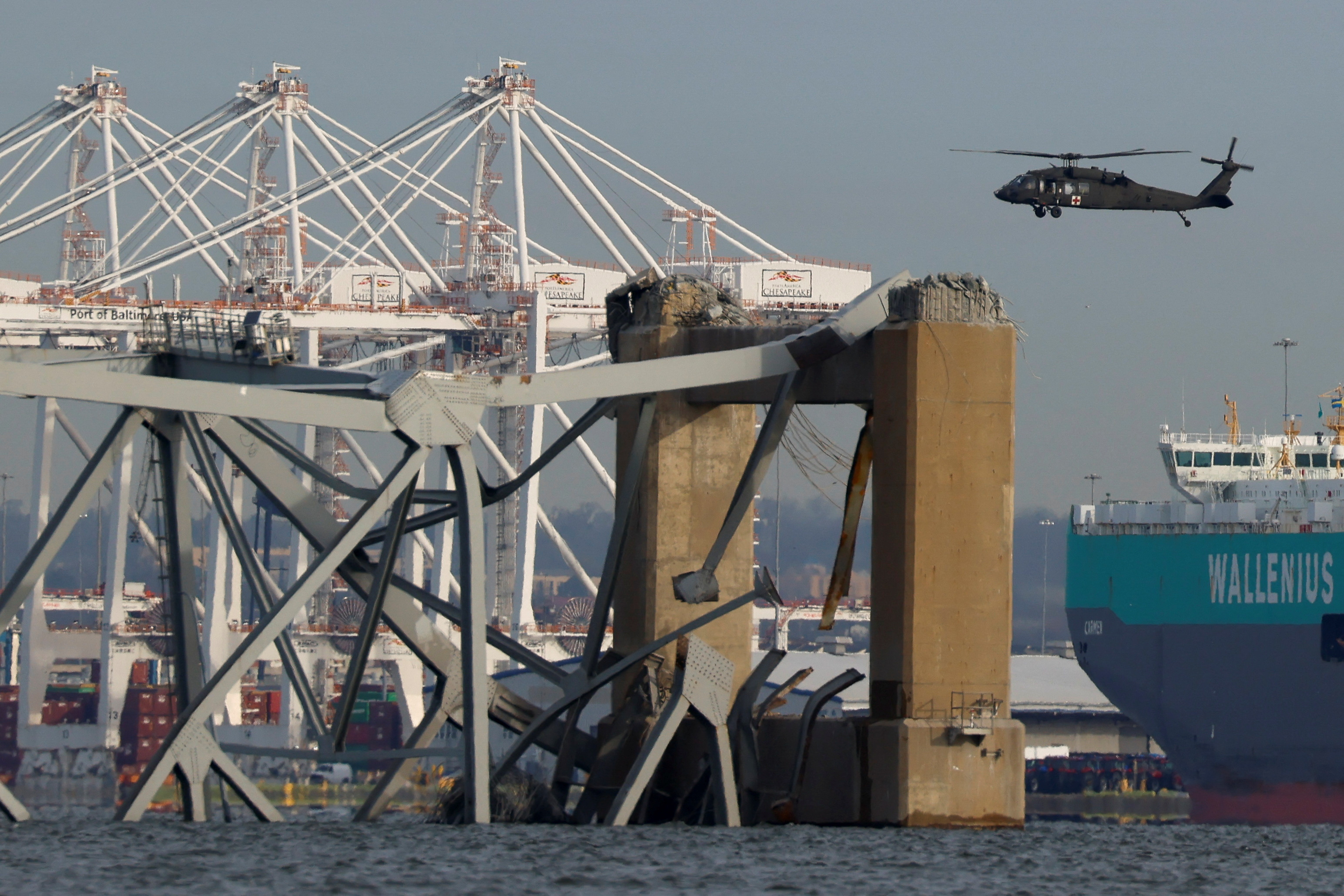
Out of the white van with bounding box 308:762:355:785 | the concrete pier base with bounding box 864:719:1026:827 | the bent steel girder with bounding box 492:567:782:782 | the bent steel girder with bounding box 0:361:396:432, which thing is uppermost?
the bent steel girder with bounding box 0:361:396:432

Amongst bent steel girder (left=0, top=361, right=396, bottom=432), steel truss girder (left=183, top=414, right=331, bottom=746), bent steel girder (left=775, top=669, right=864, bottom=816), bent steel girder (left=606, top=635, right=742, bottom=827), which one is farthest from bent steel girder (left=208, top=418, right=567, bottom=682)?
bent steel girder (left=775, top=669, right=864, bottom=816)

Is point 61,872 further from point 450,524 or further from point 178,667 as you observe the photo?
point 450,524

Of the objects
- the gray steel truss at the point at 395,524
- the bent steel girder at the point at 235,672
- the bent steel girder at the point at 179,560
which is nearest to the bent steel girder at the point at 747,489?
the gray steel truss at the point at 395,524

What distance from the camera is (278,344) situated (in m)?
43.9

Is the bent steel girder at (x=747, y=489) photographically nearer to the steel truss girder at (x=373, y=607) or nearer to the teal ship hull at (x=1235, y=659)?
the steel truss girder at (x=373, y=607)

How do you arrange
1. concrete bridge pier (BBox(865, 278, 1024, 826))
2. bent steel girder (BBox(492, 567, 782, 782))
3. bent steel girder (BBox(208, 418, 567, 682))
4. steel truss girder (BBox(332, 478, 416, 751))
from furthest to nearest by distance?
bent steel girder (BBox(492, 567, 782, 782)) → bent steel girder (BBox(208, 418, 567, 682)) → concrete bridge pier (BBox(865, 278, 1024, 826)) → steel truss girder (BBox(332, 478, 416, 751))

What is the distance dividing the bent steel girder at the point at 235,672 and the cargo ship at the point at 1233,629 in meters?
57.5

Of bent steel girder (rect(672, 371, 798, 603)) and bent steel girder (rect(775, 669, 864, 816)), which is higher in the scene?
bent steel girder (rect(672, 371, 798, 603))

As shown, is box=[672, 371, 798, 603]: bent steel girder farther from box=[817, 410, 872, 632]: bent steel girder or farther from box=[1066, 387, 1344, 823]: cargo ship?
box=[1066, 387, 1344, 823]: cargo ship

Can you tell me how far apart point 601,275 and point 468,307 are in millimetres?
8327

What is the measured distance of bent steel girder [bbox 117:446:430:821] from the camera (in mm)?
36500

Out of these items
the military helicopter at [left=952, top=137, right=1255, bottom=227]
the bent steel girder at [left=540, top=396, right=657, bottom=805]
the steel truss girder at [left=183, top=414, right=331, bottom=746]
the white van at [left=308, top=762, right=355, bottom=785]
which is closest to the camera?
the steel truss girder at [left=183, top=414, right=331, bottom=746]

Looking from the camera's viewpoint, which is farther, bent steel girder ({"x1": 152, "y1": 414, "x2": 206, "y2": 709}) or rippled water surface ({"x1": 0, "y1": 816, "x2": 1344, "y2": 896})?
bent steel girder ({"x1": 152, "y1": 414, "x2": 206, "y2": 709})

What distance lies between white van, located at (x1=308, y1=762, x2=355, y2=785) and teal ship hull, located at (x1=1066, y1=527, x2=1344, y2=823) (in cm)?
4515
